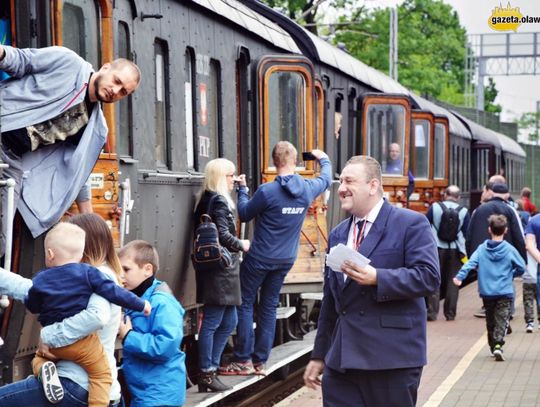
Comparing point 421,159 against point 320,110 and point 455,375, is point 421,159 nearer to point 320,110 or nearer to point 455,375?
point 320,110

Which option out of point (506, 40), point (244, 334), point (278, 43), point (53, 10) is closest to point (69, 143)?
point (53, 10)

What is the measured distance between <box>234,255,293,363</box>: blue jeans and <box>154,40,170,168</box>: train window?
56.8 inches

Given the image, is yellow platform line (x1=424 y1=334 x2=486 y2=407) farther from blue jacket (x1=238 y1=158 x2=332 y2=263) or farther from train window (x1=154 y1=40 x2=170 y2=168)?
train window (x1=154 y1=40 x2=170 y2=168)

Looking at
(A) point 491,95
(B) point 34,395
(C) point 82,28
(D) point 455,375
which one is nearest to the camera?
(B) point 34,395

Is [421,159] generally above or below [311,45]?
below

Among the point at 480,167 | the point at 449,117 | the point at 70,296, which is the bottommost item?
the point at 480,167

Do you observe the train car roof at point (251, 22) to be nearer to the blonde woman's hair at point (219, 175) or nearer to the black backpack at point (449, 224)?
the blonde woman's hair at point (219, 175)

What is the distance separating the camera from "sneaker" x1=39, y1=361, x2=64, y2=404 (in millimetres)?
6113

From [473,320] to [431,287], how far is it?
13.1 m

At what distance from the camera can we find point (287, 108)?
13875 mm

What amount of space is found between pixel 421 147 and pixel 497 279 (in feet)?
30.4

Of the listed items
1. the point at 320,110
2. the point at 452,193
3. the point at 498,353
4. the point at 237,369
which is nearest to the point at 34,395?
the point at 237,369

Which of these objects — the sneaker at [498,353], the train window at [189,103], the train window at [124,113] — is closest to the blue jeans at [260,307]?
the train window at [189,103]

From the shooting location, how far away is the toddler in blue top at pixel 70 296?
608 cm
